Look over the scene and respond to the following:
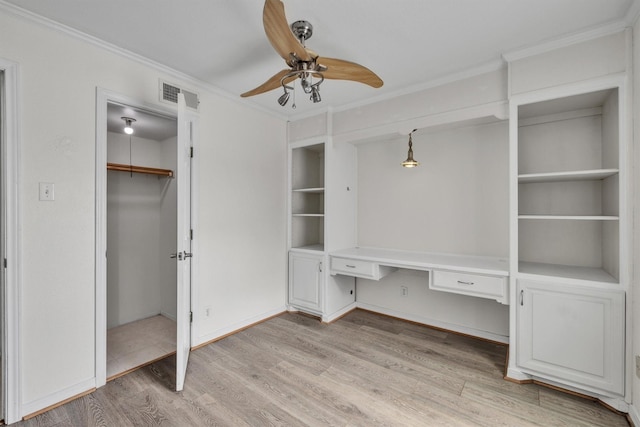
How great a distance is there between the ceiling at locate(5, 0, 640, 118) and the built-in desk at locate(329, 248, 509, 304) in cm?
173

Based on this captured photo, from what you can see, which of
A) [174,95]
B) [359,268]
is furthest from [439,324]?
[174,95]

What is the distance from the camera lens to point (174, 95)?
263 cm

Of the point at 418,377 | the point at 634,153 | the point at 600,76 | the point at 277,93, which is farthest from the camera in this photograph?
→ the point at 277,93

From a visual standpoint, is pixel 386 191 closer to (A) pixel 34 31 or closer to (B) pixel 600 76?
(B) pixel 600 76

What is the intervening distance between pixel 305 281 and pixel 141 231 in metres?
2.13

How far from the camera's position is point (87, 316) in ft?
6.94

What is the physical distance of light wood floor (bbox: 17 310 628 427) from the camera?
187 cm

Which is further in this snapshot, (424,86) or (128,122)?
(128,122)

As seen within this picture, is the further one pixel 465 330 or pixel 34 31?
pixel 465 330

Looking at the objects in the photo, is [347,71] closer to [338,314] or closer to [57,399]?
[338,314]

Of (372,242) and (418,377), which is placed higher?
(372,242)

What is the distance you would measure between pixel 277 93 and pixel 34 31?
6.05 feet

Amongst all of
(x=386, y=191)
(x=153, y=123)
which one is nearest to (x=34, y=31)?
(x=153, y=123)

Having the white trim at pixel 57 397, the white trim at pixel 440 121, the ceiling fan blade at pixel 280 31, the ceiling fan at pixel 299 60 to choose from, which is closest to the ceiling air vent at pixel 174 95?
the ceiling fan at pixel 299 60
